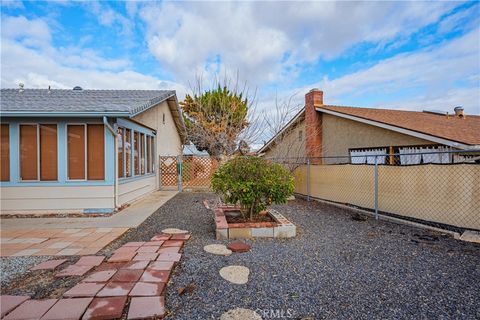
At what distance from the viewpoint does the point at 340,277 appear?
3104 millimetres

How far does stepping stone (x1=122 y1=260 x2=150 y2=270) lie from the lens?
131 inches

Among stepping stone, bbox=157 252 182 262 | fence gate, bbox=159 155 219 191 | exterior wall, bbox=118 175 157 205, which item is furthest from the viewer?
fence gate, bbox=159 155 219 191

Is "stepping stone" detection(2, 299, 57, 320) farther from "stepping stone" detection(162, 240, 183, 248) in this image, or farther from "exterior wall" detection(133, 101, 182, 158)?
"exterior wall" detection(133, 101, 182, 158)

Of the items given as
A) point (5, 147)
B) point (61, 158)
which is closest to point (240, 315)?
point (61, 158)

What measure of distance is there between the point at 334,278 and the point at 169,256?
2.29 meters

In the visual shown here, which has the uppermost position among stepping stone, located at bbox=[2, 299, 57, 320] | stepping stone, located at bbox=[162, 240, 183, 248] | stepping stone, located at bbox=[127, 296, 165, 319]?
stepping stone, located at bbox=[127, 296, 165, 319]

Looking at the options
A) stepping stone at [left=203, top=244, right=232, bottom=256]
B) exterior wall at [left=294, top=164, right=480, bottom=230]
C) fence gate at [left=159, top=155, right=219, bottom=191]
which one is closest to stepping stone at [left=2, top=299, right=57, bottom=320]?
stepping stone at [left=203, top=244, right=232, bottom=256]

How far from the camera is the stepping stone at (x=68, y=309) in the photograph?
2.29 metres

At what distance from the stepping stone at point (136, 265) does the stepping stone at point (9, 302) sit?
103cm

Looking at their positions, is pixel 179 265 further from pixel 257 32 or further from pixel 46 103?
pixel 257 32

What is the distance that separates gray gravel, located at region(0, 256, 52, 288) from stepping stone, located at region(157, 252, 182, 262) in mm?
1743

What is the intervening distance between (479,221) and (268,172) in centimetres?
387

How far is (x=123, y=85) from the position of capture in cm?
1870

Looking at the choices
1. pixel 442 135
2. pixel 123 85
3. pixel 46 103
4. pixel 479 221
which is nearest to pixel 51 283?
pixel 46 103
